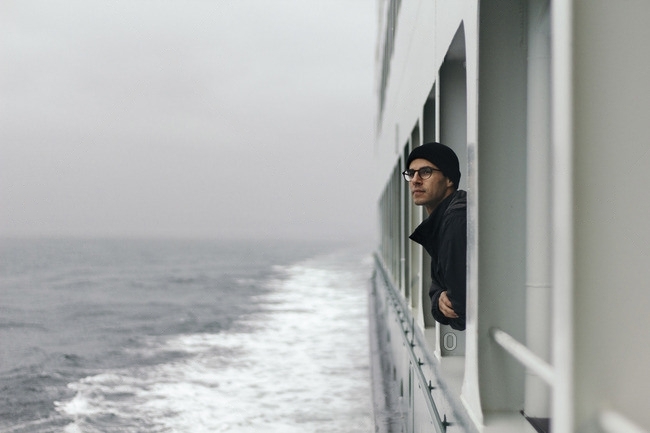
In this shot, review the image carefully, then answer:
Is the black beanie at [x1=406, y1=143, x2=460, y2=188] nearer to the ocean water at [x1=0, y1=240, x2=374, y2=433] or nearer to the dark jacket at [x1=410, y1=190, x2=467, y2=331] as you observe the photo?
the dark jacket at [x1=410, y1=190, x2=467, y2=331]

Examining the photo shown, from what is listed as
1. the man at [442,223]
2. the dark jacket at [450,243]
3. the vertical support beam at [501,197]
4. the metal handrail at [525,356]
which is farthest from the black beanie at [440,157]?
the metal handrail at [525,356]

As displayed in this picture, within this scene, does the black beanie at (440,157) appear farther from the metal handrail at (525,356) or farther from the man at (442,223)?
the metal handrail at (525,356)

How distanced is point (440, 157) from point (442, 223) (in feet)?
0.95

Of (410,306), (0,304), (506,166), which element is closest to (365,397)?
(410,306)

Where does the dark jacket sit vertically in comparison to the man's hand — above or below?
above

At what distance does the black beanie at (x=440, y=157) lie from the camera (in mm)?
2773

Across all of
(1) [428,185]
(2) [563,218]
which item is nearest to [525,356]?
(2) [563,218]

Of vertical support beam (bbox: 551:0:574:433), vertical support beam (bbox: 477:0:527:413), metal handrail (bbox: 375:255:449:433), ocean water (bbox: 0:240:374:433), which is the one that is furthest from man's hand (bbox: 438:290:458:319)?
ocean water (bbox: 0:240:374:433)

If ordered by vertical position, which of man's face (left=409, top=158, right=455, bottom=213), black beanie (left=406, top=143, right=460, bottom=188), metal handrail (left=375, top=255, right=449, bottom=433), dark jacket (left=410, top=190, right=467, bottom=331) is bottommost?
metal handrail (left=375, top=255, right=449, bottom=433)

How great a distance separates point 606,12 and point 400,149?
667cm

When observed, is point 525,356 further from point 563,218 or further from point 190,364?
point 190,364

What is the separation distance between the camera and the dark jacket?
8.69ft

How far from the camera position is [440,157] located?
9.14 ft

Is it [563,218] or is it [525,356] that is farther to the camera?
[525,356]
